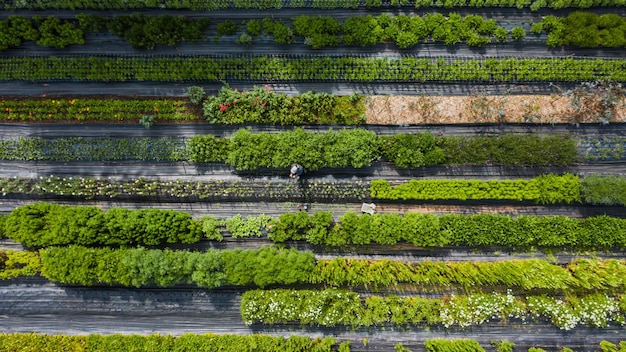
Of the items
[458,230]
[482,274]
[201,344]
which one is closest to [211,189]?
[201,344]

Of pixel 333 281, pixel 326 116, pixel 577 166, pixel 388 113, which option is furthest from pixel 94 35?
pixel 577 166

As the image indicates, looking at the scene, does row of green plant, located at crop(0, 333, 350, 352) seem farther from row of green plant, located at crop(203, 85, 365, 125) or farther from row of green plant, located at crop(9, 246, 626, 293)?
row of green plant, located at crop(203, 85, 365, 125)

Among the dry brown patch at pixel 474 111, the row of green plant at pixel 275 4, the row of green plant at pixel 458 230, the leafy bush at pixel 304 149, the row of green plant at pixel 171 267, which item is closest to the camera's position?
the row of green plant at pixel 171 267

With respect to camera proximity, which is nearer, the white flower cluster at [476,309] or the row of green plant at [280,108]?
the white flower cluster at [476,309]

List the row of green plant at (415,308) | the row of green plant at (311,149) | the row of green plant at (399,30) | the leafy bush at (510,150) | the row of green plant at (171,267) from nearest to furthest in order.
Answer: the row of green plant at (171,267) → the row of green plant at (415,308) → the row of green plant at (311,149) → the leafy bush at (510,150) → the row of green plant at (399,30)

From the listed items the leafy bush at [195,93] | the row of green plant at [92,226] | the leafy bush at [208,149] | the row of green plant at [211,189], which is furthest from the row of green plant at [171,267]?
the leafy bush at [195,93]

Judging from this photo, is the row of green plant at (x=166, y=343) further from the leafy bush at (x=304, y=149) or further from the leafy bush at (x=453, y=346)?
the leafy bush at (x=304, y=149)

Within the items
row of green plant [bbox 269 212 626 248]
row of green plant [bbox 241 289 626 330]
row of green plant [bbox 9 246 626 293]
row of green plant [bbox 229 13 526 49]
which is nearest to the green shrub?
row of green plant [bbox 229 13 526 49]

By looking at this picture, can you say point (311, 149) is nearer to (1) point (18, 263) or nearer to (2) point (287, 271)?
(2) point (287, 271)
